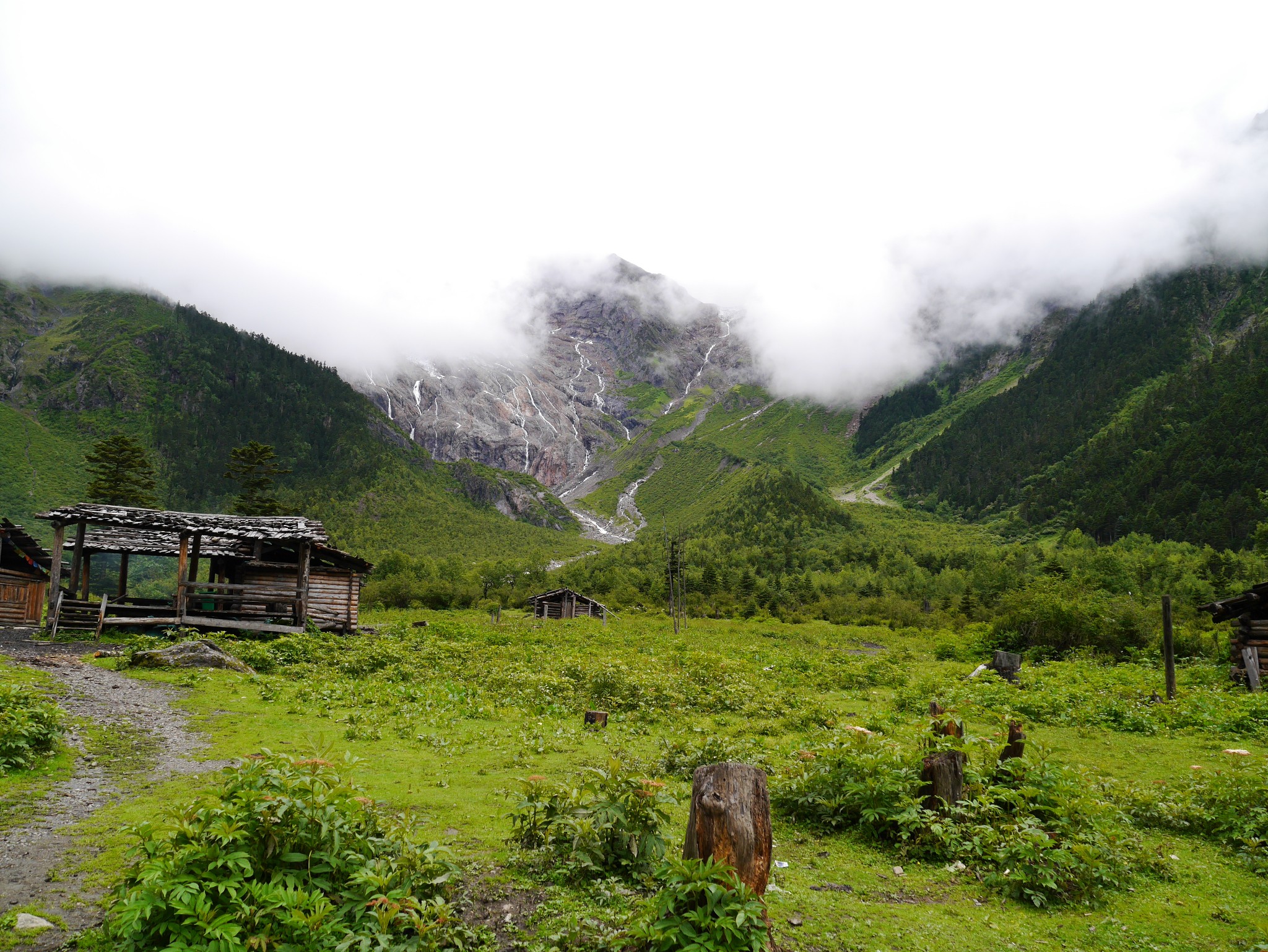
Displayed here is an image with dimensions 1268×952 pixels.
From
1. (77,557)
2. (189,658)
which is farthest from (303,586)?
(77,557)

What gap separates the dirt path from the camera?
5863 millimetres

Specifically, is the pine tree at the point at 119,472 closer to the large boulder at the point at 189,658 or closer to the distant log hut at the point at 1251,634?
the large boulder at the point at 189,658

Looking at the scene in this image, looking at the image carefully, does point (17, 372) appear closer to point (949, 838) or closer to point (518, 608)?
point (518, 608)

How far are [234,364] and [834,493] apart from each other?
156423mm

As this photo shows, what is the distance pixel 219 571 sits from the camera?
32.9 m

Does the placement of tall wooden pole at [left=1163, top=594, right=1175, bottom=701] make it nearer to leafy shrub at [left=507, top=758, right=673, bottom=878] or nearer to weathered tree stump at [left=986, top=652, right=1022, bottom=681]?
weathered tree stump at [left=986, top=652, right=1022, bottom=681]

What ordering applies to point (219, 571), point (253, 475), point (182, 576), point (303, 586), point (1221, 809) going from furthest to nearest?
point (253, 475)
point (219, 571)
point (303, 586)
point (182, 576)
point (1221, 809)

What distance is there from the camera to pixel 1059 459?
490 feet

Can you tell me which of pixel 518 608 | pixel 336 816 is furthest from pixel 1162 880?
pixel 518 608

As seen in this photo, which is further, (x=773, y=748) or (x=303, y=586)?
(x=303, y=586)

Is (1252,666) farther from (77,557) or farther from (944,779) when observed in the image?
(77,557)

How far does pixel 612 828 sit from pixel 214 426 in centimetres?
15237

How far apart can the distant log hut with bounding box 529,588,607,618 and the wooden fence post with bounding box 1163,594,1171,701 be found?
50.1 m

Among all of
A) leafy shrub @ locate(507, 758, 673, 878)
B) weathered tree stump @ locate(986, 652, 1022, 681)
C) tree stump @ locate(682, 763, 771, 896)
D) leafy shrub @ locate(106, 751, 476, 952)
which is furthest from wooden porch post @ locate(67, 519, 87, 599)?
weathered tree stump @ locate(986, 652, 1022, 681)
